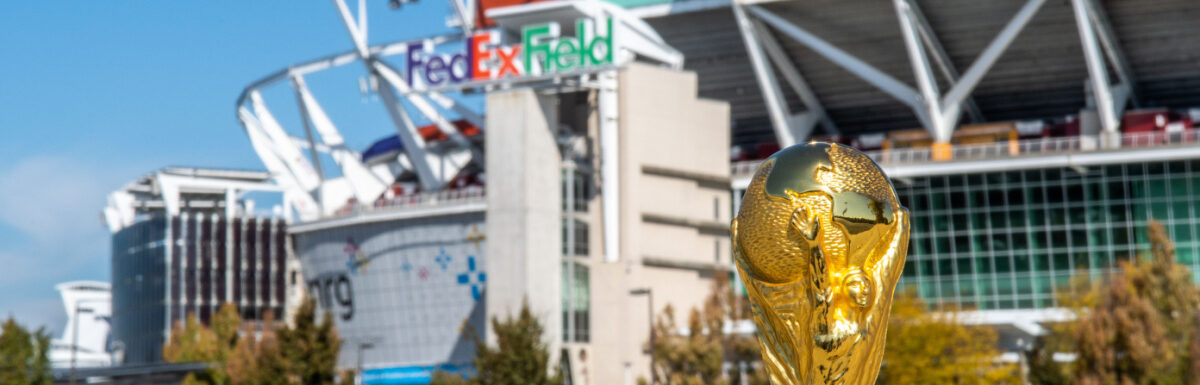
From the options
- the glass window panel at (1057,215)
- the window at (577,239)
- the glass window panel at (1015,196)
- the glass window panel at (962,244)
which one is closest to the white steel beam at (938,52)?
the glass window panel at (1015,196)

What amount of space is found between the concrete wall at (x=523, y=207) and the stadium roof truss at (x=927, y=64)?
31.8ft

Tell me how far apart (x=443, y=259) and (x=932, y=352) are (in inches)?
1142

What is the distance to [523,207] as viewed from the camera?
237ft

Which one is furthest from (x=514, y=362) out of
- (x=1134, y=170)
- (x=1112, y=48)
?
(x=1112, y=48)

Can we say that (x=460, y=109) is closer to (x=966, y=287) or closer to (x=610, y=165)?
(x=610, y=165)

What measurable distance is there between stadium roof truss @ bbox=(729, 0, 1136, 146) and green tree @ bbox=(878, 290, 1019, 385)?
13974 millimetres

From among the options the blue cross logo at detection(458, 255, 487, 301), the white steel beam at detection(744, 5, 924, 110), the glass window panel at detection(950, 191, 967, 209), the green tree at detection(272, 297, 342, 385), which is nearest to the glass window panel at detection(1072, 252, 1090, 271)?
the glass window panel at detection(950, 191, 967, 209)

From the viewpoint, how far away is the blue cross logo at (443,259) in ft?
262

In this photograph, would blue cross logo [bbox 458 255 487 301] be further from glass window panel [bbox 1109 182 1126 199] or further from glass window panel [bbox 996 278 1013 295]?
glass window panel [bbox 1109 182 1126 199]

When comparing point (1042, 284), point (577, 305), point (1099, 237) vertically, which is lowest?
point (577, 305)

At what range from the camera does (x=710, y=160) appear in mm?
76688

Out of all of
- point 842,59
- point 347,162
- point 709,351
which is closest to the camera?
point 709,351

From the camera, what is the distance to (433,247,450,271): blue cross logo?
7988cm

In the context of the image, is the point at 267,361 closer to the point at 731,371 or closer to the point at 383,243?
the point at 731,371
